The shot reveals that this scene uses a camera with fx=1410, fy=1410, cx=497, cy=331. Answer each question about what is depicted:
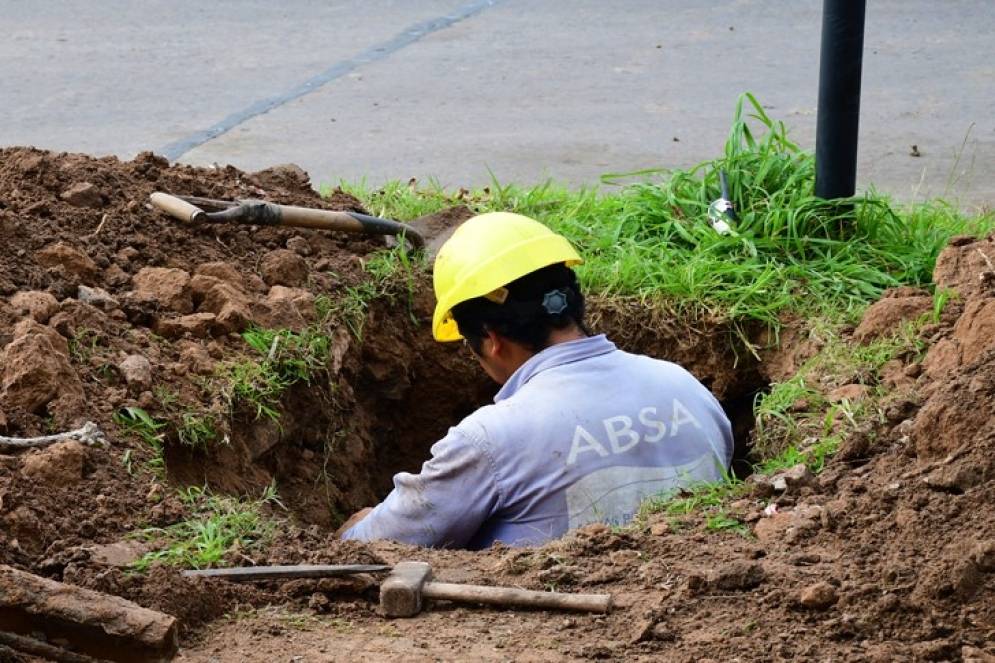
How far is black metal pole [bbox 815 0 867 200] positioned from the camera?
16.0 feet

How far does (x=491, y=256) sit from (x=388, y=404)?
144 cm

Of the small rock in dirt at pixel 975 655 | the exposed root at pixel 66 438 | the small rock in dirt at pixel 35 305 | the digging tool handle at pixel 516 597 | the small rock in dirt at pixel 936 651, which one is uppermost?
the small rock in dirt at pixel 35 305

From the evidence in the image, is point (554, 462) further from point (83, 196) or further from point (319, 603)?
point (83, 196)

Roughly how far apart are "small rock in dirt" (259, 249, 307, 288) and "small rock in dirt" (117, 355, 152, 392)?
87 centimetres

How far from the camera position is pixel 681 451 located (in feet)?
12.4

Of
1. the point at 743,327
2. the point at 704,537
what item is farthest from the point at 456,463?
the point at 743,327

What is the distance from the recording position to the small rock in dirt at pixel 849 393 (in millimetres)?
4105

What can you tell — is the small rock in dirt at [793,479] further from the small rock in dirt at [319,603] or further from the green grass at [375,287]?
the green grass at [375,287]

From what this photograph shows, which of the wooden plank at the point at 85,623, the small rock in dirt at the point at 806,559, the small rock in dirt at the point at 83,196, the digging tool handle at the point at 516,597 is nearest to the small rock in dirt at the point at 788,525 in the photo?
the small rock in dirt at the point at 806,559

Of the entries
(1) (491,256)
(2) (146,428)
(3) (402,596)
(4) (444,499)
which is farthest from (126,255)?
(3) (402,596)

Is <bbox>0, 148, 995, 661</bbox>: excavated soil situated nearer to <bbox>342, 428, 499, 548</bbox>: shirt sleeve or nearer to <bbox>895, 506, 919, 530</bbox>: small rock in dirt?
<bbox>895, 506, 919, 530</bbox>: small rock in dirt

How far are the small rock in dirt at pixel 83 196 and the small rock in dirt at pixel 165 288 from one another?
447 millimetres

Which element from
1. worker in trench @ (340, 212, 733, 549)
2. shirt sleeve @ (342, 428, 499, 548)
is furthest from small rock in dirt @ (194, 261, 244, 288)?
shirt sleeve @ (342, 428, 499, 548)

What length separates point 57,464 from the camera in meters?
3.34
